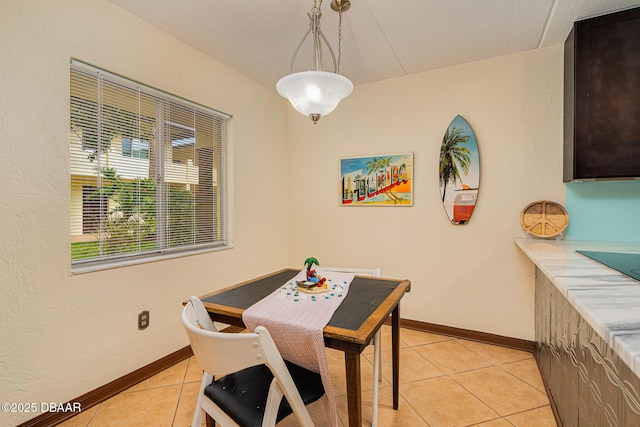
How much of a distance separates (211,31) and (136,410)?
260 cm

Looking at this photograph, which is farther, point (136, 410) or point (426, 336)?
point (426, 336)

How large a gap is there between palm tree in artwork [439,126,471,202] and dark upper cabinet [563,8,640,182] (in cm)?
76

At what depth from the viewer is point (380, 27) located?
2182 millimetres

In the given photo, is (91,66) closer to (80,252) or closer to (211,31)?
(211,31)

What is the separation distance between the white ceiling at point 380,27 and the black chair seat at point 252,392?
7.07ft

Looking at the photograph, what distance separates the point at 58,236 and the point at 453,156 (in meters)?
2.99

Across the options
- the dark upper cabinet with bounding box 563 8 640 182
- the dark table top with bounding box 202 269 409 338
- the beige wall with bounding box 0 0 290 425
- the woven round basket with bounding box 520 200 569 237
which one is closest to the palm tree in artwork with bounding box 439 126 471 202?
the woven round basket with bounding box 520 200 569 237

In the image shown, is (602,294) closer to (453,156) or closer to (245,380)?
(245,380)

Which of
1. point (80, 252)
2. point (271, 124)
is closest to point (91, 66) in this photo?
point (80, 252)

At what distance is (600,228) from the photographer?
7.48ft

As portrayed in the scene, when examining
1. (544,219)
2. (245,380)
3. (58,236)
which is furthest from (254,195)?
(544,219)

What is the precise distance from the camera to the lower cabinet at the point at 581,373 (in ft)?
2.97

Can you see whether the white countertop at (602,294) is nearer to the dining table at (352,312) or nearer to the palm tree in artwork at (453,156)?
the dining table at (352,312)

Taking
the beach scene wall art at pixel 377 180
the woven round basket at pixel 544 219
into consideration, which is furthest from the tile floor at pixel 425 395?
the beach scene wall art at pixel 377 180
